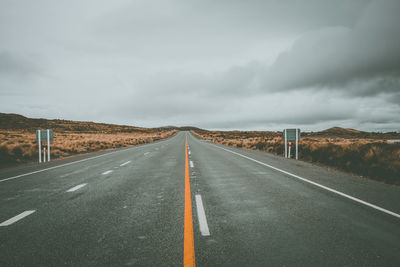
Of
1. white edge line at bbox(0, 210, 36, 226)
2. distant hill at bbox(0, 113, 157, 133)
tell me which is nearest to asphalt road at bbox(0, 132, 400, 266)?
white edge line at bbox(0, 210, 36, 226)

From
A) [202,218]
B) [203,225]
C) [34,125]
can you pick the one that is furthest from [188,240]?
[34,125]

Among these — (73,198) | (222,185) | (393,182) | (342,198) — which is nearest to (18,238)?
(73,198)

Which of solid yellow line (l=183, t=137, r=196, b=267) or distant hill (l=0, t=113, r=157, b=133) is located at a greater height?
distant hill (l=0, t=113, r=157, b=133)

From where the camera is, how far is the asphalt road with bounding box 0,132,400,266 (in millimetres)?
2850

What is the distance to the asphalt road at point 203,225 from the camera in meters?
2.85

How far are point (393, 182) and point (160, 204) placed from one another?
862 centimetres

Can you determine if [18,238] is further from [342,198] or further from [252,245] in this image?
[342,198]

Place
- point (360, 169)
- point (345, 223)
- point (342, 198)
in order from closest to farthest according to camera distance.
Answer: point (345, 223)
point (342, 198)
point (360, 169)

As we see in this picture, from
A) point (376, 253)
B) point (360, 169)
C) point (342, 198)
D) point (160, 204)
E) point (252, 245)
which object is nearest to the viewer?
point (376, 253)

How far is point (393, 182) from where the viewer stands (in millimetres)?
7840

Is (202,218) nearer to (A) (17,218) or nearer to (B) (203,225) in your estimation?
(B) (203,225)

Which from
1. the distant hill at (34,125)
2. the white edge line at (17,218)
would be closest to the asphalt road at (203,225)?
the white edge line at (17,218)

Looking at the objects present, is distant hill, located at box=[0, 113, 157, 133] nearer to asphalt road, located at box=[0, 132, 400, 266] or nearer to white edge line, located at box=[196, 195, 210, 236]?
asphalt road, located at box=[0, 132, 400, 266]

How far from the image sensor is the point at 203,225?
3.82m
